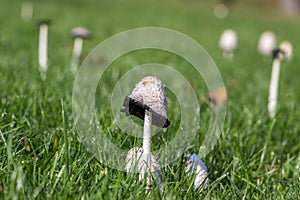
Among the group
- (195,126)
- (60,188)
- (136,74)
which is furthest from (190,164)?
(136,74)

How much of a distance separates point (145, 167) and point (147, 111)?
0.24 m

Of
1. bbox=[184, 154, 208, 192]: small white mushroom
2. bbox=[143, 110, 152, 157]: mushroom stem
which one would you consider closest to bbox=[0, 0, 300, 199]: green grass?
bbox=[184, 154, 208, 192]: small white mushroom

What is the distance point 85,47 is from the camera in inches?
287

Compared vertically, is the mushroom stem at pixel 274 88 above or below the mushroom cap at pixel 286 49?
below

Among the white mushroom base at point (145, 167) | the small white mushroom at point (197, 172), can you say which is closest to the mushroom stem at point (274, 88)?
the small white mushroom at point (197, 172)

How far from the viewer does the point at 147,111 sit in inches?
68.7

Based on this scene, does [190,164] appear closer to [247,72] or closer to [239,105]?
[239,105]

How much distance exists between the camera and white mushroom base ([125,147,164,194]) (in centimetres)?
180

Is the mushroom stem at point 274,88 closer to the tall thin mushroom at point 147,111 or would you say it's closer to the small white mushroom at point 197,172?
the small white mushroom at point 197,172

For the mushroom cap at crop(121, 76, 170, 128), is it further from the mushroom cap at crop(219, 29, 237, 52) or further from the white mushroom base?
the mushroom cap at crop(219, 29, 237, 52)

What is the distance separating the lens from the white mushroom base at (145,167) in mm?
1804

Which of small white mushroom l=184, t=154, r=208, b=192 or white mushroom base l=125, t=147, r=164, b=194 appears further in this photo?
small white mushroom l=184, t=154, r=208, b=192

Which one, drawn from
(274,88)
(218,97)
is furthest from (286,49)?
(274,88)

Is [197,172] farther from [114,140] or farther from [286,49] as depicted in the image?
[286,49]
